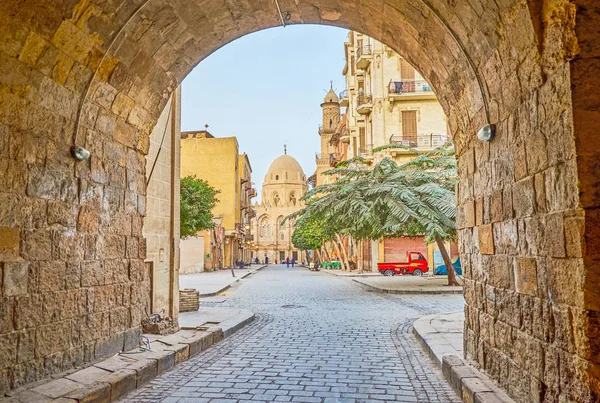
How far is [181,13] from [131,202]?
2.68m

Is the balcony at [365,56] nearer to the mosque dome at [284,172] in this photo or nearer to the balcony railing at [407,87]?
the balcony railing at [407,87]

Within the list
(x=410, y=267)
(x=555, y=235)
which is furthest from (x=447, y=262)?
(x=555, y=235)

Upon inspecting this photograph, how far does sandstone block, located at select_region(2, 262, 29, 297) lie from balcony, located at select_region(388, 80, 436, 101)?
28245mm

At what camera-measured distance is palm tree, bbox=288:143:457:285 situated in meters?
16.8

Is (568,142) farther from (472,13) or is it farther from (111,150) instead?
(111,150)

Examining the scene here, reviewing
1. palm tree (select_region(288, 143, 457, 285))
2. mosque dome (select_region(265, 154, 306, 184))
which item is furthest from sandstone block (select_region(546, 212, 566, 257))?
mosque dome (select_region(265, 154, 306, 184))

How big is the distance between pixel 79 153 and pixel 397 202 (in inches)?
500

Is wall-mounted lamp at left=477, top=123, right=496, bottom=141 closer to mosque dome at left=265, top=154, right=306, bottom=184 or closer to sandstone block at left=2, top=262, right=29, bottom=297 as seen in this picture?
sandstone block at left=2, top=262, right=29, bottom=297

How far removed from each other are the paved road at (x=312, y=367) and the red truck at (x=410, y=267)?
55.6 feet

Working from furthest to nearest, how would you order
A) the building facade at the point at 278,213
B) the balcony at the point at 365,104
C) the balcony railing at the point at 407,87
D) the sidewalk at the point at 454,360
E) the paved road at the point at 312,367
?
the building facade at the point at 278,213
the balcony at the point at 365,104
the balcony railing at the point at 407,87
the paved road at the point at 312,367
the sidewalk at the point at 454,360

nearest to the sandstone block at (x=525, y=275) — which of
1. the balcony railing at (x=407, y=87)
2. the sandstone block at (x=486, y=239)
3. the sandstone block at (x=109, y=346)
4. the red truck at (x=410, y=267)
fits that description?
the sandstone block at (x=486, y=239)

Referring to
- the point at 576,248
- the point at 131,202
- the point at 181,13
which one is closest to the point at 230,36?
the point at 181,13

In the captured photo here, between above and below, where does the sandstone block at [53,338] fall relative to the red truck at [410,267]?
above

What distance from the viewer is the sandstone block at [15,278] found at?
4.67m
